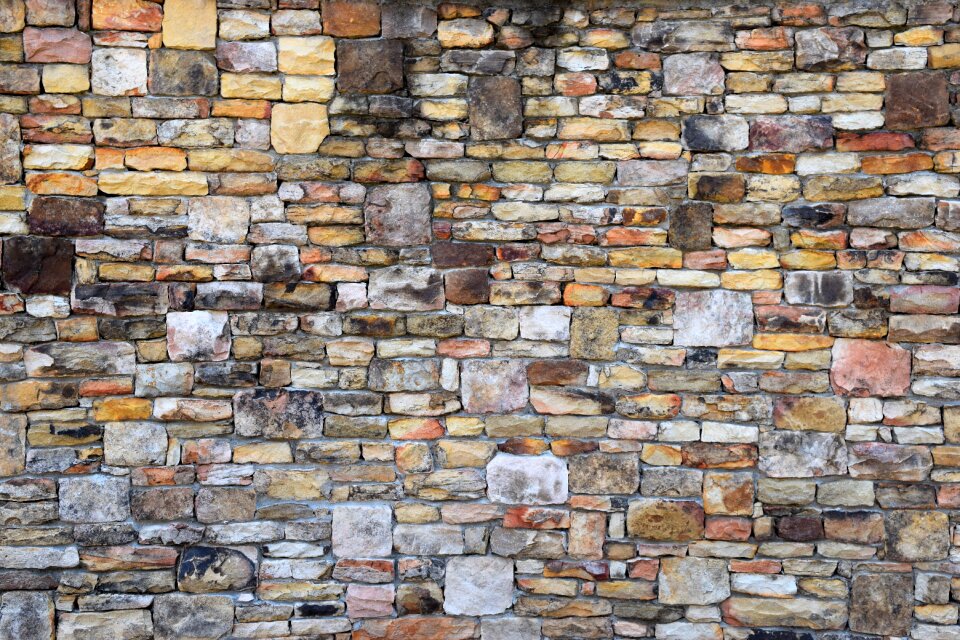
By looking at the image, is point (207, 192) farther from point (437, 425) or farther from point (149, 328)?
point (437, 425)

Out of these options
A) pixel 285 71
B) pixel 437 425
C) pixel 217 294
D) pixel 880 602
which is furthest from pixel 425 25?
pixel 880 602

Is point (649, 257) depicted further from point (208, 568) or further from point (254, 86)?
point (208, 568)

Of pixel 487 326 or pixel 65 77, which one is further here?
pixel 487 326

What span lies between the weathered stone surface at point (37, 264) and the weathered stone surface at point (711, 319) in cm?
214

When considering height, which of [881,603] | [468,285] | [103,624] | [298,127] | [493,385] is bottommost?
[103,624]

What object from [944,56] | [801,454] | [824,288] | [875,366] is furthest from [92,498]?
[944,56]

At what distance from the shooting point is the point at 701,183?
2.73 m

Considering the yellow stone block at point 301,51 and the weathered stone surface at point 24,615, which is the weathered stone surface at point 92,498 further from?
A: the yellow stone block at point 301,51

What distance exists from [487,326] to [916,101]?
1682 mm

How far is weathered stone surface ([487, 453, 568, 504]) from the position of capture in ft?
9.03

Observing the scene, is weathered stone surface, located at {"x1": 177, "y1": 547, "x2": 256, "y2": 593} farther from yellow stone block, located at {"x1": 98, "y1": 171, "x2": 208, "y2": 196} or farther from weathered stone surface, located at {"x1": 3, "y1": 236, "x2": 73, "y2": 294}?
yellow stone block, located at {"x1": 98, "y1": 171, "x2": 208, "y2": 196}

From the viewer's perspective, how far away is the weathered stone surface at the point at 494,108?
2.71 m

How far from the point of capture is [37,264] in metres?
2.64

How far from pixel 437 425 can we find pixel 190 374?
0.89 metres
